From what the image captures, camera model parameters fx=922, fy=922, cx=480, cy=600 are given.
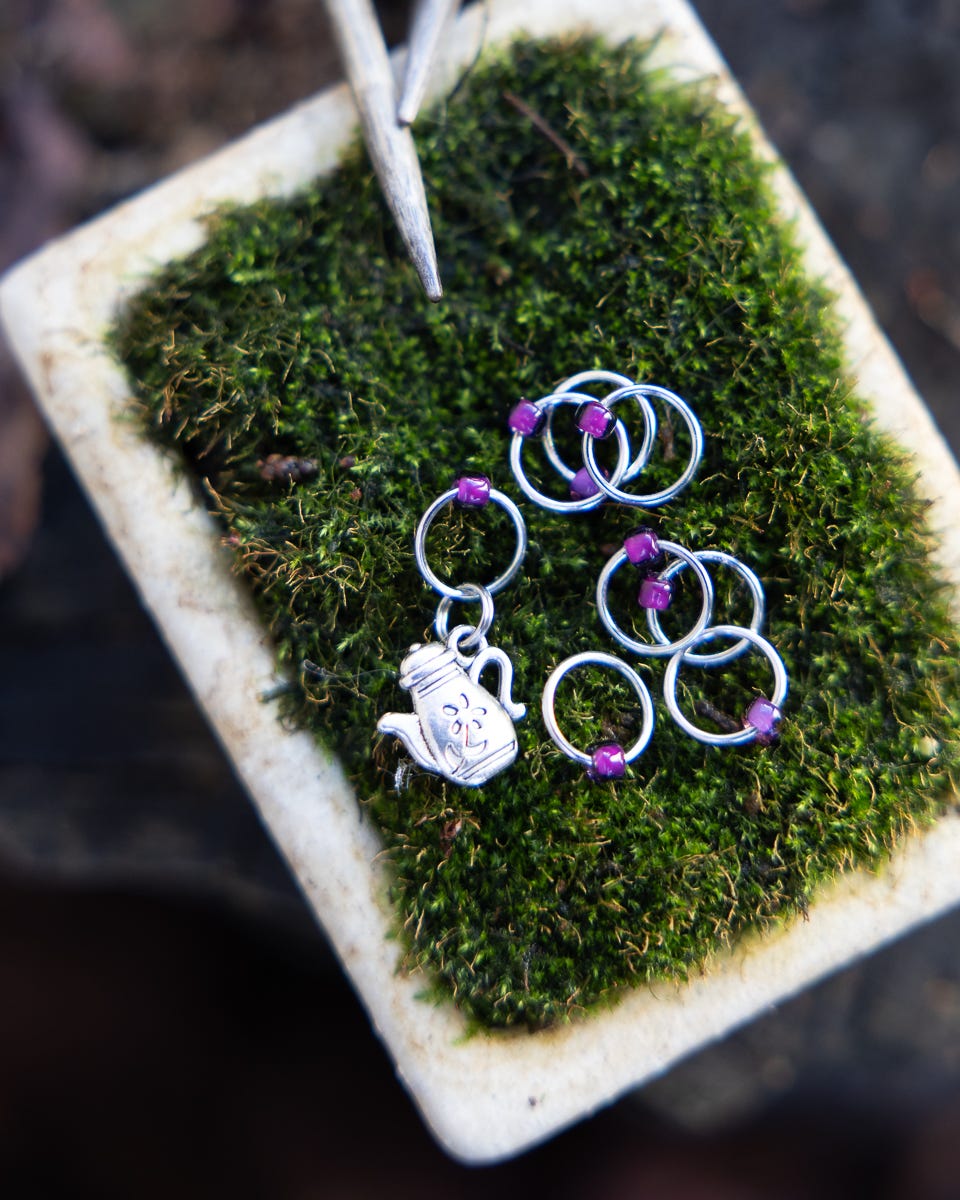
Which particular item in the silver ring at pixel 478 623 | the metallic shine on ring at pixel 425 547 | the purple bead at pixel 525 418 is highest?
the purple bead at pixel 525 418

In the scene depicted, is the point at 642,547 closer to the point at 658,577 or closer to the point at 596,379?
the point at 658,577

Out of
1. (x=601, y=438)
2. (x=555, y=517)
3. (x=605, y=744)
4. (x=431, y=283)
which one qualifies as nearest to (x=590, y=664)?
(x=605, y=744)

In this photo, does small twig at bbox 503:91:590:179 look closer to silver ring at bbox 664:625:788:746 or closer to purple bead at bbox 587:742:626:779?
silver ring at bbox 664:625:788:746

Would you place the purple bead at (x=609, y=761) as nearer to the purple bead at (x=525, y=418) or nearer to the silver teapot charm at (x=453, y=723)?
the silver teapot charm at (x=453, y=723)

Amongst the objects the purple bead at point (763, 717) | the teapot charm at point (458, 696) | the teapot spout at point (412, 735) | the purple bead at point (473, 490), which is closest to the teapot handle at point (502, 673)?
the teapot charm at point (458, 696)

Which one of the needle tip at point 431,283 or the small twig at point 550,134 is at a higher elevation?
the small twig at point 550,134

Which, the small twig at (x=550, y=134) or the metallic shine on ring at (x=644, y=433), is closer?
the metallic shine on ring at (x=644, y=433)

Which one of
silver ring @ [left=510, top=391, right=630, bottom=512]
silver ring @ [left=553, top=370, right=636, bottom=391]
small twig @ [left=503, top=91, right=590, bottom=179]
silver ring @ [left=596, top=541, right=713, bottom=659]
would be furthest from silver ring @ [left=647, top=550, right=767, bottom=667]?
small twig @ [left=503, top=91, right=590, bottom=179]
